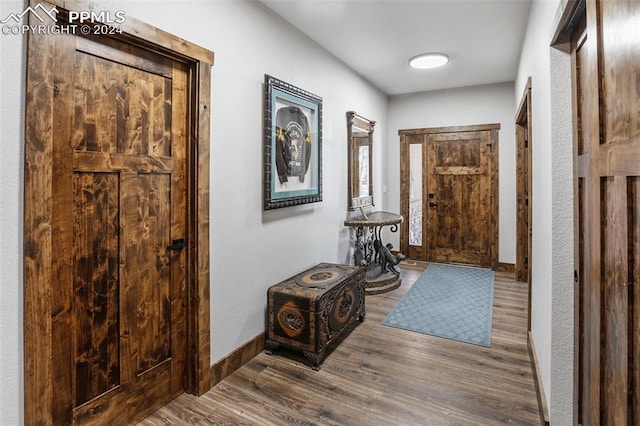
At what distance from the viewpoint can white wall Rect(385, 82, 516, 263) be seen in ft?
16.0

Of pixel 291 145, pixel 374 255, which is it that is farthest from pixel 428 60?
pixel 374 255

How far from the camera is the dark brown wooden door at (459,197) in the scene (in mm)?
5086

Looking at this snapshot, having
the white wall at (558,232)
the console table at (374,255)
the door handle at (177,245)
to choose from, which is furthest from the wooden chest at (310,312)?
the white wall at (558,232)

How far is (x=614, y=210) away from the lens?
0.95 m

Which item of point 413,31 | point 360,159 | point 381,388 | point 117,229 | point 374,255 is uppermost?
point 413,31

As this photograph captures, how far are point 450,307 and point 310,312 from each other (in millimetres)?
1806

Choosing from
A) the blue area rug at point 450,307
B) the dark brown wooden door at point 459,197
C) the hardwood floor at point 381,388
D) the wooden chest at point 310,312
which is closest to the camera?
the hardwood floor at point 381,388

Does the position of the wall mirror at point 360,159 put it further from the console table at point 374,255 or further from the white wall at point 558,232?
the white wall at point 558,232

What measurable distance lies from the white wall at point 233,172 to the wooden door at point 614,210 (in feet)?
6.19

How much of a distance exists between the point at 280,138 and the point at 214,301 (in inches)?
53.0

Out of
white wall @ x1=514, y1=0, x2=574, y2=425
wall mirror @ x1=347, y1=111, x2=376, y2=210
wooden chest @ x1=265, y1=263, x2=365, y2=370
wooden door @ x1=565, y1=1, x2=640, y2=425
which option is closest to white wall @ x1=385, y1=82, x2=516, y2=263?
wall mirror @ x1=347, y1=111, x2=376, y2=210

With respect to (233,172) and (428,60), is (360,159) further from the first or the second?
(233,172)

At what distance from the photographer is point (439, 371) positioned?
2.34 m

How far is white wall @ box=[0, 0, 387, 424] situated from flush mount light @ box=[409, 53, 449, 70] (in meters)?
0.99
